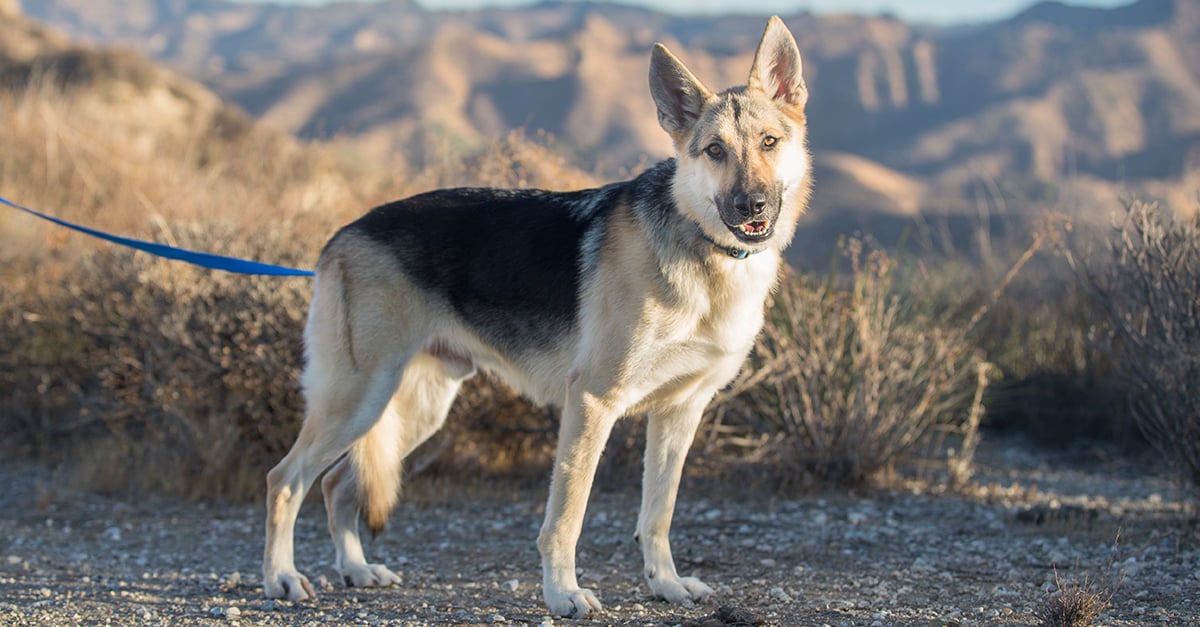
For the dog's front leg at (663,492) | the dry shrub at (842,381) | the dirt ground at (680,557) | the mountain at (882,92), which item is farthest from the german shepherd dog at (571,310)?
the mountain at (882,92)

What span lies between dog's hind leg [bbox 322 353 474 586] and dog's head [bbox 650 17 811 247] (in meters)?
1.52

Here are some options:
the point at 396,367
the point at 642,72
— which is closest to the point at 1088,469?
the point at 396,367

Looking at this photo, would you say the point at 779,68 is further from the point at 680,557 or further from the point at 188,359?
the point at 188,359

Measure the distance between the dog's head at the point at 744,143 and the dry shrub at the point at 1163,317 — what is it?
87.6 inches

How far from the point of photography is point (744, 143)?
427cm

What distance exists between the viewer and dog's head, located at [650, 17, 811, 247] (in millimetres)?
4148

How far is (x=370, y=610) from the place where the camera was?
15.0 ft

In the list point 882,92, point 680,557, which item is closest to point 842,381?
point 680,557

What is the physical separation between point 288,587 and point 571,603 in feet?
4.28

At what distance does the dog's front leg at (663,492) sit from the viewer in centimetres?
470

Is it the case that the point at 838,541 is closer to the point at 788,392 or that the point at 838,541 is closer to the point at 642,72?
the point at 788,392

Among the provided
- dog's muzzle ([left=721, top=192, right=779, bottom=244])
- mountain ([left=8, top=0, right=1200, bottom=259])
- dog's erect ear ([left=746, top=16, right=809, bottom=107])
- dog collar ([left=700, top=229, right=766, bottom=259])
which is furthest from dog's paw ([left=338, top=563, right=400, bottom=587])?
mountain ([left=8, top=0, right=1200, bottom=259])

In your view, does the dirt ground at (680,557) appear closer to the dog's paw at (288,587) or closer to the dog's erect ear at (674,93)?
the dog's paw at (288,587)

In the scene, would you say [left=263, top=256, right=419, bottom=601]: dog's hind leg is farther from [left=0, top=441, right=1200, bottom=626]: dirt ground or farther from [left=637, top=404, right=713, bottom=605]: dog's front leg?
[left=637, top=404, right=713, bottom=605]: dog's front leg
